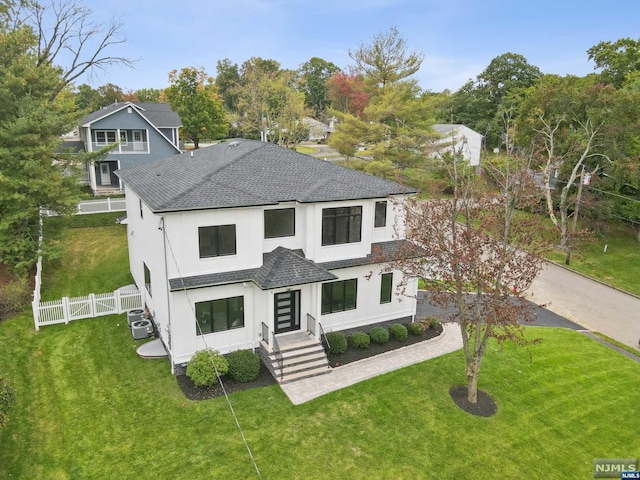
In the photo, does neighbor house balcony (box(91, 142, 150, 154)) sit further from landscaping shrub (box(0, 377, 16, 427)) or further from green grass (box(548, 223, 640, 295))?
green grass (box(548, 223, 640, 295))

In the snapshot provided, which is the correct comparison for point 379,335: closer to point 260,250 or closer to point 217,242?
point 260,250

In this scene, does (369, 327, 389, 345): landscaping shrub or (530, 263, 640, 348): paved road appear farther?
(530, 263, 640, 348): paved road

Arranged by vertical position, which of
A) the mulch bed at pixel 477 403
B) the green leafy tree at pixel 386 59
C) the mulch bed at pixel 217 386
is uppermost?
the green leafy tree at pixel 386 59

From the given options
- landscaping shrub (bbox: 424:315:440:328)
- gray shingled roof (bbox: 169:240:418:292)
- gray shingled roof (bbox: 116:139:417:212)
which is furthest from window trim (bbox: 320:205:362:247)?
landscaping shrub (bbox: 424:315:440:328)

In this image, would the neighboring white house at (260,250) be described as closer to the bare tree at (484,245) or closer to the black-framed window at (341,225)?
the black-framed window at (341,225)

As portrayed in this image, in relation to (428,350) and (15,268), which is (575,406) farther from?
(15,268)

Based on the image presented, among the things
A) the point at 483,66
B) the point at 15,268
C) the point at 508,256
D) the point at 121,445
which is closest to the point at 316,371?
the point at 121,445

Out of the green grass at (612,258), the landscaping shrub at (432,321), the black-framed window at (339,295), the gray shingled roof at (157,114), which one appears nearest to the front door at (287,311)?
the black-framed window at (339,295)
